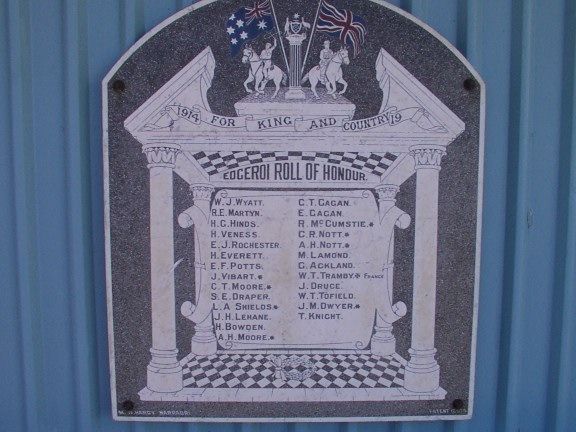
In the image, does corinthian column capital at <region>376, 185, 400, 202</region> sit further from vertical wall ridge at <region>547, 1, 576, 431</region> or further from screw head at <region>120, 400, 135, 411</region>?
screw head at <region>120, 400, 135, 411</region>

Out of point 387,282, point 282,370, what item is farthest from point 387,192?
point 282,370

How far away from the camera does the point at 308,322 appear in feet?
5.46

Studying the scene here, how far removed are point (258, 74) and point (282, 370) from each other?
0.92 meters

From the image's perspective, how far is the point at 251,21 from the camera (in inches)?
62.7

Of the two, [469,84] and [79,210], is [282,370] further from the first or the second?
[469,84]

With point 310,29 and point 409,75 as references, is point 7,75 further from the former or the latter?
point 409,75

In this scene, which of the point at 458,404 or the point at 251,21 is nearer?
the point at 251,21

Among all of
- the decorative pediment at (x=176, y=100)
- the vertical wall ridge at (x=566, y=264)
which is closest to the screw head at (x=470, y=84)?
the vertical wall ridge at (x=566, y=264)

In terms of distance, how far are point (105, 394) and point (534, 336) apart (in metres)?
1.39

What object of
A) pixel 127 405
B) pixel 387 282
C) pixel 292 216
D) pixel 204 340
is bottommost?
pixel 127 405

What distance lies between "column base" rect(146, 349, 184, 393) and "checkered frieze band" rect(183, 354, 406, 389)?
0.03m

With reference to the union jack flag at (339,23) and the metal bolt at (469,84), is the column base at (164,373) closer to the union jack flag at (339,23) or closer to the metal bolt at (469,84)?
the union jack flag at (339,23)

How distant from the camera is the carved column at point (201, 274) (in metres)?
1.63

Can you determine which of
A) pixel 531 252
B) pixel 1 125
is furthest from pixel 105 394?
pixel 531 252
